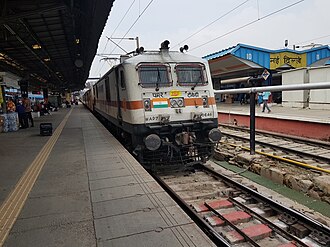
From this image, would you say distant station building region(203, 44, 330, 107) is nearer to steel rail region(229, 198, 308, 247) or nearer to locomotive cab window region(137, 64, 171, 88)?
locomotive cab window region(137, 64, 171, 88)

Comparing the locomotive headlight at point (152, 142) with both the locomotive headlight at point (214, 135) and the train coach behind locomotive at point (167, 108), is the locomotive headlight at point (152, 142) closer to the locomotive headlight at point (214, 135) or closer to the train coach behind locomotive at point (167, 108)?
the train coach behind locomotive at point (167, 108)

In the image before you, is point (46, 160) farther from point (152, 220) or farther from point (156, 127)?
point (152, 220)

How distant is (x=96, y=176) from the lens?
17.9ft

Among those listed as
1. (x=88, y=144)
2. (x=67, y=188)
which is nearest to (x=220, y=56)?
(x=88, y=144)

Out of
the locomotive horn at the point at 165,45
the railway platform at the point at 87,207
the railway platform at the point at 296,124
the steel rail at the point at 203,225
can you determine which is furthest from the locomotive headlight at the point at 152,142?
the railway platform at the point at 296,124

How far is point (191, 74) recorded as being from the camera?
7859 millimetres

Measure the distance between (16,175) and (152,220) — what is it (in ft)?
11.9

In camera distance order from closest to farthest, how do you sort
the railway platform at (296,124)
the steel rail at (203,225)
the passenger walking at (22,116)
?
the steel rail at (203,225) → the railway platform at (296,124) → the passenger walking at (22,116)

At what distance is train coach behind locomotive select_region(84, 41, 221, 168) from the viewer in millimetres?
7066

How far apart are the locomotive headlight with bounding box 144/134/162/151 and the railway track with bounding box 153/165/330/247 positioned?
0.81 metres

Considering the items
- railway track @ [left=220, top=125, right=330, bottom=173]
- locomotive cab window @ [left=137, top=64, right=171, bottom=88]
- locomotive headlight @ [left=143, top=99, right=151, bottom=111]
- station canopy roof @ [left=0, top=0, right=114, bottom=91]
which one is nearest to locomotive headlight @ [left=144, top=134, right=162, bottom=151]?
locomotive headlight @ [left=143, top=99, right=151, bottom=111]

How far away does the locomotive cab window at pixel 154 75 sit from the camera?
7.32 meters

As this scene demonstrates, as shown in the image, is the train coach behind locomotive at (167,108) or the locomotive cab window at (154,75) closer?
the train coach behind locomotive at (167,108)

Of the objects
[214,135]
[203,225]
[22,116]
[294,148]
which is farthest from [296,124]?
[22,116]
